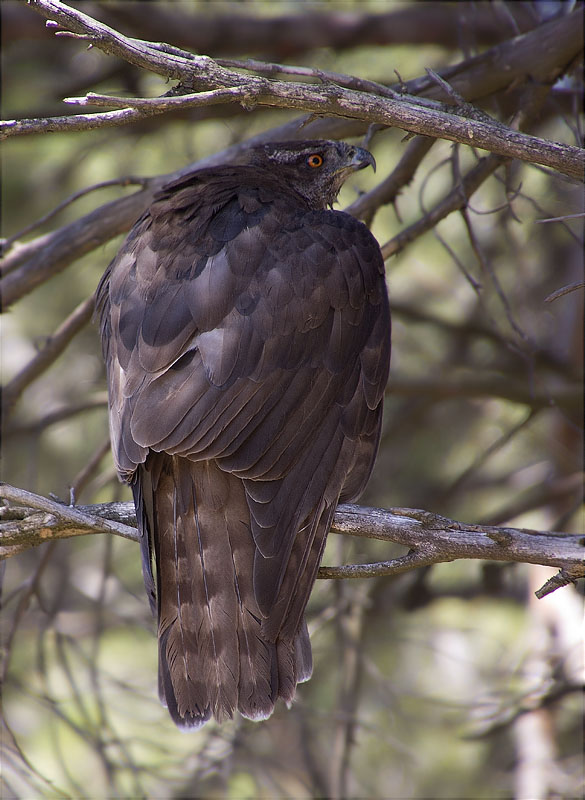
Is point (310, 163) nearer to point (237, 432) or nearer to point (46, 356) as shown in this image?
point (46, 356)

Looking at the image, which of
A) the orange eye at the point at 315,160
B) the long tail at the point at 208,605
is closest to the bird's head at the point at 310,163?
the orange eye at the point at 315,160

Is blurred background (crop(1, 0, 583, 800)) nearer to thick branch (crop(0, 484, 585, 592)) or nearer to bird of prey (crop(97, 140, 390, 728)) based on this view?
bird of prey (crop(97, 140, 390, 728))

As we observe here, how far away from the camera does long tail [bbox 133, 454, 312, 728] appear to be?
3.19 m

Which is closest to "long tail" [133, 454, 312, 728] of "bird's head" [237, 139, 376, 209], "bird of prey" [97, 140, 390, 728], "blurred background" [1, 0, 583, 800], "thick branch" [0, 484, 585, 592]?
"bird of prey" [97, 140, 390, 728]

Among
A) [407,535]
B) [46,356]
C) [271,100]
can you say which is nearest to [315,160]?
[46,356]

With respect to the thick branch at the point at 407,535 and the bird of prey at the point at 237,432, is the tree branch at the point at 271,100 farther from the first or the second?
the thick branch at the point at 407,535

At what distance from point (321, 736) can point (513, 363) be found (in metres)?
3.05

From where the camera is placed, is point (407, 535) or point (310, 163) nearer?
point (407, 535)

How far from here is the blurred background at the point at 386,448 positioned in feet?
17.1

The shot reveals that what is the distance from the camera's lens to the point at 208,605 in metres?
3.24

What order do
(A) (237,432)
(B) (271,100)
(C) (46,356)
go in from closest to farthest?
1. (B) (271,100)
2. (A) (237,432)
3. (C) (46,356)

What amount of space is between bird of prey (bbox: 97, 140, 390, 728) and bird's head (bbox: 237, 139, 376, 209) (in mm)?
898

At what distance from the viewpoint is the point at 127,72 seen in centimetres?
608

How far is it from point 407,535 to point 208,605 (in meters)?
0.78
